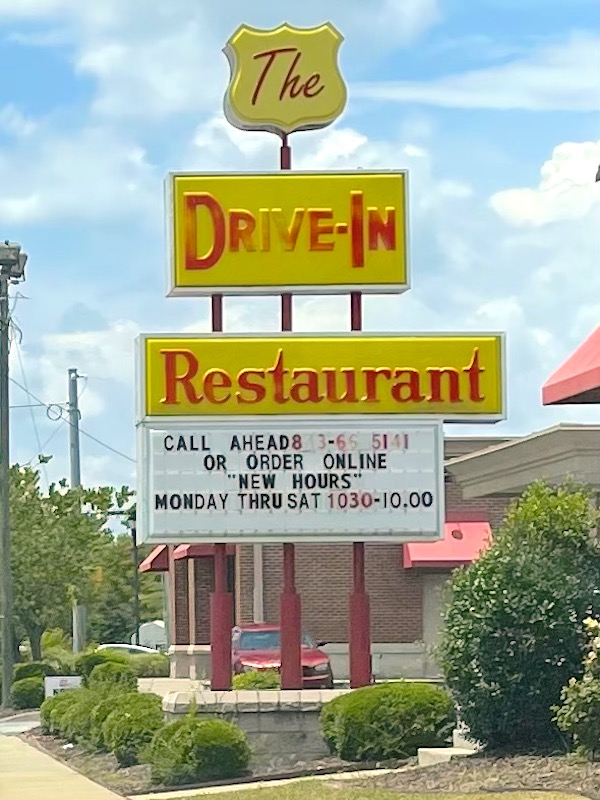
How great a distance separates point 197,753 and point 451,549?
847 inches

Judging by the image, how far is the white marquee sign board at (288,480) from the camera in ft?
75.3

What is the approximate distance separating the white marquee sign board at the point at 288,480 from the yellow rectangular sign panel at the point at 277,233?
200cm

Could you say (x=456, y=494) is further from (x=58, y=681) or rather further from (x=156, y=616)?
(x=156, y=616)

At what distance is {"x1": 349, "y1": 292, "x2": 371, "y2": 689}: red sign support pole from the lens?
77.7 ft

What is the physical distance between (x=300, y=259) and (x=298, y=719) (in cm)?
652

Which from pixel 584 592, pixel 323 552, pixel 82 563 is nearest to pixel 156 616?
pixel 82 563

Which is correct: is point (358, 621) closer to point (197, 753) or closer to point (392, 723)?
point (392, 723)

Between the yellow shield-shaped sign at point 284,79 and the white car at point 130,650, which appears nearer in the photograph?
the yellow shield-shaped sign at point 284,79

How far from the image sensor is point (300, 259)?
2361 cm

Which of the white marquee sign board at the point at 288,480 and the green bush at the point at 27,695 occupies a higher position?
the white marquee sign board at the point at 288,480

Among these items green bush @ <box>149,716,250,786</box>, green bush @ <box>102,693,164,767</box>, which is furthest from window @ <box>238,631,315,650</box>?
green bush @ <box>149,716,250,786</box>

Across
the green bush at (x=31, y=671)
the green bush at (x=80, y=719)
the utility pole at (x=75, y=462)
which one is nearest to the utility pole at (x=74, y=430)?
the utility pole at (x=75, y=462)

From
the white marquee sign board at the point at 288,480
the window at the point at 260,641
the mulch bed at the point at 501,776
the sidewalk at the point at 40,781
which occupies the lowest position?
the sidewalk at the point at 40,781

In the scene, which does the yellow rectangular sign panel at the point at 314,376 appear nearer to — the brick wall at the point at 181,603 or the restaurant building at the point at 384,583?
the restaurant building at the point at 384,583
